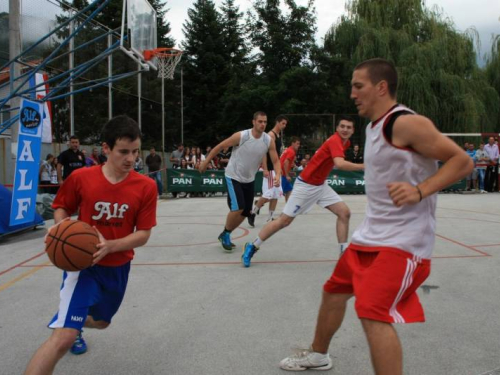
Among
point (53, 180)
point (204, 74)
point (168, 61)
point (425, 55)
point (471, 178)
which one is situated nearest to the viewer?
point (53, 180)

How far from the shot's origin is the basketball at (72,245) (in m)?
2.54

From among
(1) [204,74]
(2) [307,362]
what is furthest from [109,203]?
(1) [204,74]

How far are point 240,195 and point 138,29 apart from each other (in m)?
5.01

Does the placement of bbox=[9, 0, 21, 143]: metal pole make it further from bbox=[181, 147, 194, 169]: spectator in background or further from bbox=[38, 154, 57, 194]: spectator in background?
bbox=[181, 147, 194, 169]: spectator in background

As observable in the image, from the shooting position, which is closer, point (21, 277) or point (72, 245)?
point (72, 245)

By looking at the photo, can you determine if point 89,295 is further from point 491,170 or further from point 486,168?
point 491,170

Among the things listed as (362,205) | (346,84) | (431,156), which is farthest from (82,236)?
→ (346,84)

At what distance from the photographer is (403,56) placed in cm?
2408

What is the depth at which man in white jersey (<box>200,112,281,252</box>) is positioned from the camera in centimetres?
687

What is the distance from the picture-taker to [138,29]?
990 centimetres

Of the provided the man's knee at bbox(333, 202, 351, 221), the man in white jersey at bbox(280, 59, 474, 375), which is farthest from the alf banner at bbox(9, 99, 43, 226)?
the man in white jersey at bbox(280, 59, 474, 375)

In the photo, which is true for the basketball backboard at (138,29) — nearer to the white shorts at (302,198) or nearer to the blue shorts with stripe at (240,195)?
the blue shorts with stripe at (240,195)

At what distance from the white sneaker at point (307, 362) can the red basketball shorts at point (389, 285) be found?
0.84 meters

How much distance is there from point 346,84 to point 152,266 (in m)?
25.0
